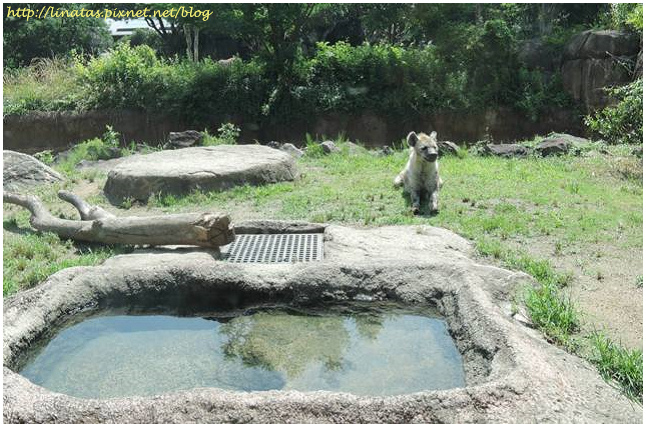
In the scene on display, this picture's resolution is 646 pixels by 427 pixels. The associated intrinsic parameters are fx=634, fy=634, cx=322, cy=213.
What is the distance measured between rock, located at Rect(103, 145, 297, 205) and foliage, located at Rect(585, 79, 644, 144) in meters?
5.68

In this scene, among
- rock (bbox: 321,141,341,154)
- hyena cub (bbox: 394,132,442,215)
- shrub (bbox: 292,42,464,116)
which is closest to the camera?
hyena cub (bbox: 394,132,442,215)

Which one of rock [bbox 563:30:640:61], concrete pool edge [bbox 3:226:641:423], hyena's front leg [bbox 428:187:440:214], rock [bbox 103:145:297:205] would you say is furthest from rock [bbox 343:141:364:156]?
rock [bbox 563:30:640:61]

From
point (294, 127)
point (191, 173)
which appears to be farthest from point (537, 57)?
point (191, 173)

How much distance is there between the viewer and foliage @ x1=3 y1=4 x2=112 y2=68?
84.7 ft

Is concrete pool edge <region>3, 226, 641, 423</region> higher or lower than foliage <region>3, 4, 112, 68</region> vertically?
lower

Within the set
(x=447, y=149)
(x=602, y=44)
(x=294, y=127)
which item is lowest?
(x=294, y=127)

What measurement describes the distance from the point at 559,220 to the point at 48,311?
201 inches

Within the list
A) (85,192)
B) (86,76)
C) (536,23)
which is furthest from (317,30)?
(85,192)

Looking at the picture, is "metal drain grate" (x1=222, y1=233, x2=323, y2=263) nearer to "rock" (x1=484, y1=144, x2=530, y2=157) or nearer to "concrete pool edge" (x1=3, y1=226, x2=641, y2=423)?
"concrete pool edge" (x1=3, y1=226, x2=641, y2=423)

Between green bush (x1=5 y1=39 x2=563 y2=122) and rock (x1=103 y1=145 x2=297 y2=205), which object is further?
green bush (x1=5 y1=39 x2=563 y2=122)

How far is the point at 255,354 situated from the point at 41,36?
87.4ft

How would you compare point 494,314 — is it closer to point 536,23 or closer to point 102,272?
point 102,272

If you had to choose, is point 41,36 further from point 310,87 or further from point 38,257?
point 38,257

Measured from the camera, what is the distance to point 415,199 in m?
7.66
